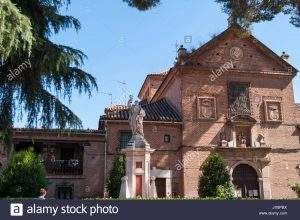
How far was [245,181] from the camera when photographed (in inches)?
1003

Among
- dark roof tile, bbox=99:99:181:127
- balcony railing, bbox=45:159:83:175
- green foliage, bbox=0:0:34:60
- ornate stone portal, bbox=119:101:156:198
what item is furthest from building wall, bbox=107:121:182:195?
green foliage, bbox=0:0:34:60

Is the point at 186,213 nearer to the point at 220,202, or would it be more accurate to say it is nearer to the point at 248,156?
the point at 220,202

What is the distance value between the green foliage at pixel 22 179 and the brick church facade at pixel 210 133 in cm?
491

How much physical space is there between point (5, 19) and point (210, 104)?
60.0 ft

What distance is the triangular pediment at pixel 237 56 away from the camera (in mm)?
27609

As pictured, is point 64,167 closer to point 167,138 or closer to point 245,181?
point 167,138

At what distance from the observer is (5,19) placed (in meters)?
9.87

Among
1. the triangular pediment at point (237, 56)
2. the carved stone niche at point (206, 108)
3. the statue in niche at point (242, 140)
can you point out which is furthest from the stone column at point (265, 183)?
the triangular pediment at point (237, 56)

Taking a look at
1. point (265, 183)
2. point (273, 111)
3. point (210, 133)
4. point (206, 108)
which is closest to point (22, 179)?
point (210, 133)

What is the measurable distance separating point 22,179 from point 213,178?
9.60 metres

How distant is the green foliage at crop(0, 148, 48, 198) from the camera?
61.3ft

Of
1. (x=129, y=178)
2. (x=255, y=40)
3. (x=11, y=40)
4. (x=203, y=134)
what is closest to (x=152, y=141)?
(x=203, y=134)

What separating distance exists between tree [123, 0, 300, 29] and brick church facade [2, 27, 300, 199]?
7.51 m

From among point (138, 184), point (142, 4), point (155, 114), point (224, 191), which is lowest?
point (224, 191)
